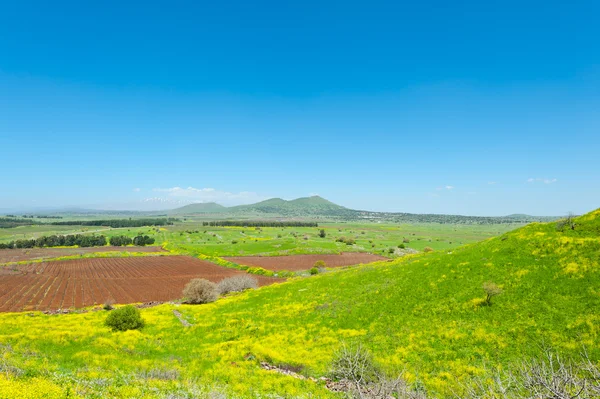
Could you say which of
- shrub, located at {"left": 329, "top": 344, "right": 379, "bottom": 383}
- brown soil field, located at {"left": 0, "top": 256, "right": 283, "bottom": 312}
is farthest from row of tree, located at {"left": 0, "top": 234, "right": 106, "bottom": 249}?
shrub, located at {"left": 329, "top": 344, "right": 379, "bottom": 383}

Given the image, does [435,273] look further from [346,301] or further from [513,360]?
[513,360]

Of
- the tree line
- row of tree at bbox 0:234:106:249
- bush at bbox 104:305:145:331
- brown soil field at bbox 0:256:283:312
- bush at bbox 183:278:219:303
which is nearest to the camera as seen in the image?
bush at bbox 104:305:145:331

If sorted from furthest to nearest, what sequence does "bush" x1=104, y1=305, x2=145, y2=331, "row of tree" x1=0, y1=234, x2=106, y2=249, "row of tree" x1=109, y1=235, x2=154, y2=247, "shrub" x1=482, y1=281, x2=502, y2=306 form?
"row of tree" x1=109, y1=235, x2=154, y2=247, "row of tree" x1=0, y1=234, x2=106, y2=249, "bush" x1=104, y1=305, x2=145, y2=331, "shrub" x1=482, y1=281, x2=502, y2=306

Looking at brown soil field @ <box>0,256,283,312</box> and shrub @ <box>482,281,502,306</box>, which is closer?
shrub @ <box>482,281,502,306</box>

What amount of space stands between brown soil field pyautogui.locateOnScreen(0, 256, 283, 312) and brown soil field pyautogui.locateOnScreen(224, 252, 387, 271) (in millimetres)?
11651

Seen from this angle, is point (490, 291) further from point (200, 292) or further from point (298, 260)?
point (298, 260)

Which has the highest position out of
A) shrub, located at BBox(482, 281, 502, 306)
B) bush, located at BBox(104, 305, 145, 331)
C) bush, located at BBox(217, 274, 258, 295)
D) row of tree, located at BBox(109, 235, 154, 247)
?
shrub, located at BBox(482, 281, 502, 306)

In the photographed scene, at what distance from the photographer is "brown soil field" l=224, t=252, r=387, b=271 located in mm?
101719

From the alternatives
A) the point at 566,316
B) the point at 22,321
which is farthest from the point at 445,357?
the point at 22,321

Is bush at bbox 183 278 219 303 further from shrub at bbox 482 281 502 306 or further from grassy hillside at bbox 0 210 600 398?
shrub at bbox 482 281 502 306

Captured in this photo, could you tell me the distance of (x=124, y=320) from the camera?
34.7 meters

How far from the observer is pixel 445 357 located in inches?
800

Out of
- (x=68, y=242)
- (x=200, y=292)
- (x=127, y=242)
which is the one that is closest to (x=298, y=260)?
(x=200, y=292)

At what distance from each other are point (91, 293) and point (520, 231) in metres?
84.6
